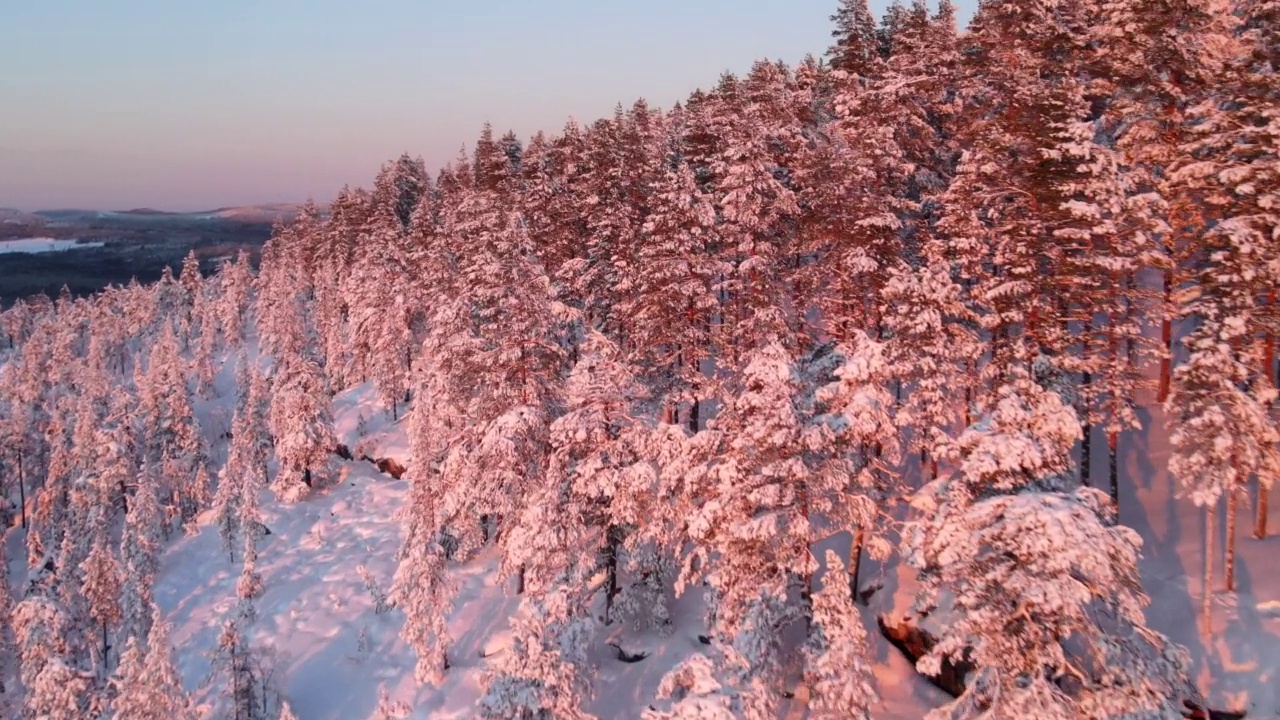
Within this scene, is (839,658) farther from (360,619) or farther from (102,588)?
(102,588)

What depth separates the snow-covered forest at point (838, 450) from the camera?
15172 millimetres

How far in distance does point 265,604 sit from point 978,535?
34.0 metres

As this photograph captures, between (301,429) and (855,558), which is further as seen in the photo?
(301,429)

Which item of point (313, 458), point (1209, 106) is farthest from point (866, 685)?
point (313, 458)

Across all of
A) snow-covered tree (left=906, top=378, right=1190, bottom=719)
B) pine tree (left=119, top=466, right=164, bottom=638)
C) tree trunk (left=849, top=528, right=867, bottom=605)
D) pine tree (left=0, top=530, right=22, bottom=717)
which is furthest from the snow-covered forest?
tree trunk (left=849, top=528, right=867, bottom=605)

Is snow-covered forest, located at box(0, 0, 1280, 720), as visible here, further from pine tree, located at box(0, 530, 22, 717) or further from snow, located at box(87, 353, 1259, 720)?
pine tree, located at box(0, 530, 22, 717)

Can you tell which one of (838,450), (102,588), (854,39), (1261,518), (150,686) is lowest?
(102,588)

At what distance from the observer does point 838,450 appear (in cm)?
Answer: 1805

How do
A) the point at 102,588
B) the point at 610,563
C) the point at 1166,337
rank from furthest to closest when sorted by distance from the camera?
the point at 102,588, the point at 610,563, the point at 1166,337

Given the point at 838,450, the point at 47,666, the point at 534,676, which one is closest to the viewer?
the point at 534,676

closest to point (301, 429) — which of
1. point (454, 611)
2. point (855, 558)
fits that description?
point (454, 611)

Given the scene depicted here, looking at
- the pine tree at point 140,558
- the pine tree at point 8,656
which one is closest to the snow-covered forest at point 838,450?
the pine tree at point 140,558

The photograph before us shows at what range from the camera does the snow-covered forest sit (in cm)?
1517

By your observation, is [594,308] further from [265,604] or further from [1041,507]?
[1041,507]
